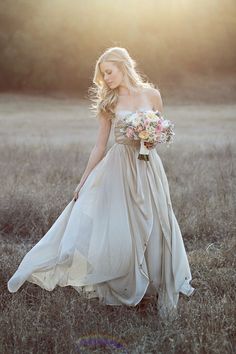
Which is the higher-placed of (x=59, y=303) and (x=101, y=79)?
(x=101, y=79)

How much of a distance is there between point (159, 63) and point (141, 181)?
111 ft

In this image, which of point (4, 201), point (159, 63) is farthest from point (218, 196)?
point (159, 63)

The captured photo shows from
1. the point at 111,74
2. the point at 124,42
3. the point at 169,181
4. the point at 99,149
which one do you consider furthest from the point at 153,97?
the point at 124,42

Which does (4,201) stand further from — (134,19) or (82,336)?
(134,19)

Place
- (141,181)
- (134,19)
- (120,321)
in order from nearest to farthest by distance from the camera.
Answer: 1. (120,321)
2. (141,181)
3. (134,19)

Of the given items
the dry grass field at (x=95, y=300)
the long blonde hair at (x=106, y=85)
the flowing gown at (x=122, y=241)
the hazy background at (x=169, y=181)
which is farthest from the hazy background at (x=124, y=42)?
the flowing gown at (x=122, y=241)

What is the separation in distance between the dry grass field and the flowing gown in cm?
15

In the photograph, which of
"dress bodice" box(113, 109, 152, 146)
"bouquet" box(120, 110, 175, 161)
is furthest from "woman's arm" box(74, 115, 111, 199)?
"bouquet" box(120, 110, 175, 161)

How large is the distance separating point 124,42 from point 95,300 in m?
32.7

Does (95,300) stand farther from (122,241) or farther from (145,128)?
(145,128)

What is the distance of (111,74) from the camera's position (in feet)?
16.2

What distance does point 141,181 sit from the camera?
4.80m

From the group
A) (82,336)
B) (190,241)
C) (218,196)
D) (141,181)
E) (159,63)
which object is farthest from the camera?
(159,63)

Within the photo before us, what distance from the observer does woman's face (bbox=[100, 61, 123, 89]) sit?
4930 millimetres
